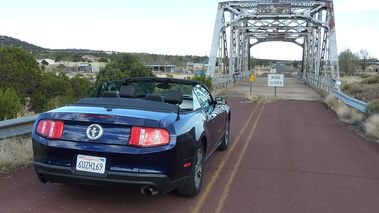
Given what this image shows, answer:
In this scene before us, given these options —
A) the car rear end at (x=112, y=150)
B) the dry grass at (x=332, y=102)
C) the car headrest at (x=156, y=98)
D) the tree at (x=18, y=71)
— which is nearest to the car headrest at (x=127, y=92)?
the car headrest at (x=156, y=98)

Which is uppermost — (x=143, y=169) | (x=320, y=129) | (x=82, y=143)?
(x=82, y=143)

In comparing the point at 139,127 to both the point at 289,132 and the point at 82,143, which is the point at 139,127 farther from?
the point at 289,132

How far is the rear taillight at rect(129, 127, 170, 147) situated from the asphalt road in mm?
737

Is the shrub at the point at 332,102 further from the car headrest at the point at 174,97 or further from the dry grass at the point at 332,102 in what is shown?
the car headrest at the point at 174,97

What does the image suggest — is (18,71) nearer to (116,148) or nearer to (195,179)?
(195,179)

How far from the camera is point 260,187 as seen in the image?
5176 mm

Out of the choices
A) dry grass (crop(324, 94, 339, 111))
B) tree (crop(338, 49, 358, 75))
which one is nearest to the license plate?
dry grass (crop(324, 94, 339, 111))

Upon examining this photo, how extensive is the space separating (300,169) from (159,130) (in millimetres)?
3364

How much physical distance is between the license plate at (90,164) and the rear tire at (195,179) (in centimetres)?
114

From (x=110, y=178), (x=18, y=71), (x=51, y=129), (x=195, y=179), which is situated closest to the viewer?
(x=110, y=178)

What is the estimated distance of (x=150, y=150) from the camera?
3812mm

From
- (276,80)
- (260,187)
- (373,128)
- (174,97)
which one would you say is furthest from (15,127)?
(276,80)

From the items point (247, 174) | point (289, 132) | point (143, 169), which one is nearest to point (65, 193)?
point (143, 169)

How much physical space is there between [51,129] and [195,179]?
6.43 ft
